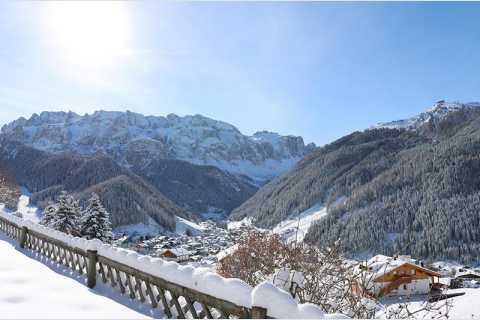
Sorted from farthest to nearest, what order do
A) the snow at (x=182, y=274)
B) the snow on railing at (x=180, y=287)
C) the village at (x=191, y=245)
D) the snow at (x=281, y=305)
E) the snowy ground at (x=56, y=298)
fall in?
the village at (x=191, y=245)
the snowy ground at (x=56, y=298)
the snow at (x=182, y=274)
the snow on railing at (x=180, y=287)
the snow at (x=281, y=305)

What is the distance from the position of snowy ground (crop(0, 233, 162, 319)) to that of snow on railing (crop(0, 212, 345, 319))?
0.29 metres

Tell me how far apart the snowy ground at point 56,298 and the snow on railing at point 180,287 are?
A: 0.29 m

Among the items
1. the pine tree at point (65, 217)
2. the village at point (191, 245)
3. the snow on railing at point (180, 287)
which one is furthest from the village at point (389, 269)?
the pine tree at point (65, 217)

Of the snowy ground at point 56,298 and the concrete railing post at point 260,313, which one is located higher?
the concrete railing post at point 260,313

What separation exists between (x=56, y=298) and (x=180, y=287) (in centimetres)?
325

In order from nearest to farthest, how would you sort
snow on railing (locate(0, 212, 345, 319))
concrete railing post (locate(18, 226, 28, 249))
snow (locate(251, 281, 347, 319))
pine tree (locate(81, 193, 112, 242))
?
snow (locate(251, 281, 347, 319)) < snow on railing (locate(0, 212, 345, 319)) < concrete railing post (locate(18, 226, 28, 249)) < pine tree (locate(81, 193, 112, 242))

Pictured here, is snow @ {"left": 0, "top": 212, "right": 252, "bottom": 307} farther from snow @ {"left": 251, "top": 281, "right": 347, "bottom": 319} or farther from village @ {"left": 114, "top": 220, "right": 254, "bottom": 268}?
village @ {"left": 114, "top": 220, "right": 254, "bottom": 268}

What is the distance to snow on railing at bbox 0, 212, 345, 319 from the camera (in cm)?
466

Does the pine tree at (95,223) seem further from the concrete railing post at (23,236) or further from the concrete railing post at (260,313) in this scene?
the concrete railing post at (260,313)

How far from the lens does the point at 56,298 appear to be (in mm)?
8180

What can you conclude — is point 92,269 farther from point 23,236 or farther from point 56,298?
point 23,236

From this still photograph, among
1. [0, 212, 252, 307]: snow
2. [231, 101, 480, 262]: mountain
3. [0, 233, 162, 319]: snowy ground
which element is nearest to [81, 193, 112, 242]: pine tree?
[0, 233, 162, 319]: snowy ground

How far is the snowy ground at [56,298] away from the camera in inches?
277

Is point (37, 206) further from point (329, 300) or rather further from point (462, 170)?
point (329, 300)
